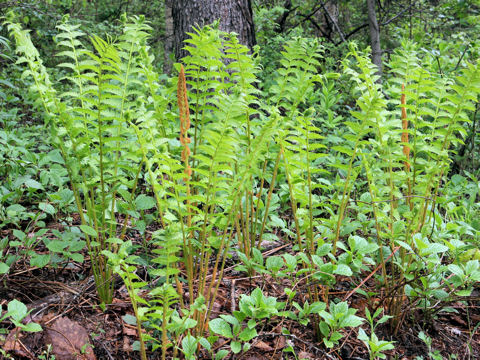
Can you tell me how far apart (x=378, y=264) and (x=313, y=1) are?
6.48 meters

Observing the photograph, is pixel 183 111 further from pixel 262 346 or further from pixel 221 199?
pixel 262 346

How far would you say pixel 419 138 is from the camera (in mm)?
2064

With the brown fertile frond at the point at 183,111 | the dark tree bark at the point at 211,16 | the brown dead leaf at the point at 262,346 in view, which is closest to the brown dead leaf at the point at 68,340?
the brown dead leaf at the point at 262,346

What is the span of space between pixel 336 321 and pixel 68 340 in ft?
3.76

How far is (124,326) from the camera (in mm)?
1828

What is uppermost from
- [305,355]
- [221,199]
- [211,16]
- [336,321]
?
[211,16]

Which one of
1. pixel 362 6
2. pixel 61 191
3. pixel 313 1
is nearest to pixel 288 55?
pixel 61 191

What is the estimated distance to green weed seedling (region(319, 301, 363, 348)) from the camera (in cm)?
172

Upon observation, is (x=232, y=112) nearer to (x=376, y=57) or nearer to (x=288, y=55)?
(x=288, y=55)

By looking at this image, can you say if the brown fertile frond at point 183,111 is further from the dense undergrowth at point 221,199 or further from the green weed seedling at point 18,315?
the green weed seedling at point 18,315

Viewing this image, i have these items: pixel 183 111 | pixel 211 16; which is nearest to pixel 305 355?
pixel 183 111

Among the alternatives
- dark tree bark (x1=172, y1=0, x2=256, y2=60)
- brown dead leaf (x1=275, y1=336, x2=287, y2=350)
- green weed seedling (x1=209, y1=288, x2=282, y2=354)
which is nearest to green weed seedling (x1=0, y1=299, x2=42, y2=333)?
green weed seedling (x1=209, y1=288, x2=282, y2=354)

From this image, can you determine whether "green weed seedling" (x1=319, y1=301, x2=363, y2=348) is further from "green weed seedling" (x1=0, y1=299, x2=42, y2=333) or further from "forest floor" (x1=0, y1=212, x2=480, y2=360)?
"green weed seedling" (x1=0, y1=299, x2=42, y2=333)

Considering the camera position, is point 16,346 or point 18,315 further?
point 16,346
